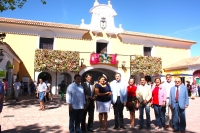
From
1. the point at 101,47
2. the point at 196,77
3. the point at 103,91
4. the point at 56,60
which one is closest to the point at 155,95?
the point at 103,91

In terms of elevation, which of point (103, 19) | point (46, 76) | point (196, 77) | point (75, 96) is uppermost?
point (103, 19)

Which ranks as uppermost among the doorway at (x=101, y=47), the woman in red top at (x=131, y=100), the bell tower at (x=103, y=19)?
the bell tower at (x=103, y=19)

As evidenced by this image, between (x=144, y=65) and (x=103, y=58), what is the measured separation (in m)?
4.75

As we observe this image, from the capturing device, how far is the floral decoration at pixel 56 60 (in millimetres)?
17781

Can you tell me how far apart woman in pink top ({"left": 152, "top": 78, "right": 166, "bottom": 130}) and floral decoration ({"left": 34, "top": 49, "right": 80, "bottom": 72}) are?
13376 millimetres

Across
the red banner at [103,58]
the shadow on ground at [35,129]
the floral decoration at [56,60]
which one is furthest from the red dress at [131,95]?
the red banner at [103,58]

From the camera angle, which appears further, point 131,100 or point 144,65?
point 144,65

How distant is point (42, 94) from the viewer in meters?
9.20

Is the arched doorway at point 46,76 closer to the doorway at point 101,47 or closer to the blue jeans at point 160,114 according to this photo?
the doorway at point 101,47

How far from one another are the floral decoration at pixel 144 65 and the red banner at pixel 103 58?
2213 millimetres

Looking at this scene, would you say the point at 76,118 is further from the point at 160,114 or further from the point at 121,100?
the point at 160,114

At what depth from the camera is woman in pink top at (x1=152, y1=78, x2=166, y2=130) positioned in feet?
19.4

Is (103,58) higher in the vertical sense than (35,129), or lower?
higher

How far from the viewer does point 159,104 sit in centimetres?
594
